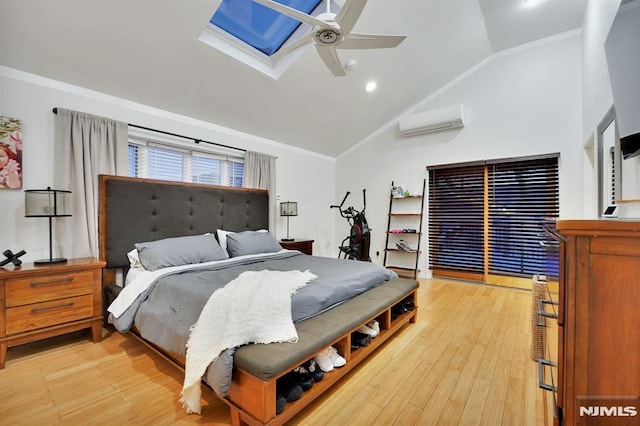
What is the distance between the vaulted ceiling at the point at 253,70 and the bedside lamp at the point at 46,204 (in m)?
1.12

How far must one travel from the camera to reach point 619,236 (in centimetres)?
74

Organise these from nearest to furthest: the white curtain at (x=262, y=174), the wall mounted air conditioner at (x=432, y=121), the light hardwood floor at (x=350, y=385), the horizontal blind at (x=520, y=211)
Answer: the light hardwood floor at (x=350, y=385), the horizontal blind at (x=520, y=211), the white curtain at (x=262, y=174), the wall mounted air conditioner at (x=432, y=121)

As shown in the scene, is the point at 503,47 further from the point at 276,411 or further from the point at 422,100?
the point at 276,411

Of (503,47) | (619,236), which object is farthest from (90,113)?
(503,47)

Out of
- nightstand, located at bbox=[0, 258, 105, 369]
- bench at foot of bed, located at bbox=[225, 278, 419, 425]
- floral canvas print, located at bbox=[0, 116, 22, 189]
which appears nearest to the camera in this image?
bench at foot of bed, located at bbox=[225, 278, 419, 425]

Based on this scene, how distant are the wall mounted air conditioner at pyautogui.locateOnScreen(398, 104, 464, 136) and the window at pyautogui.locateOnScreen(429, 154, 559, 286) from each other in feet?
2.14

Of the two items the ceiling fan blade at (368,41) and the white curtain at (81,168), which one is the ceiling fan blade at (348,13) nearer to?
the ceiling fan blade at (368,41)

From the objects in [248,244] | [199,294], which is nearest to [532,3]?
[248,244]

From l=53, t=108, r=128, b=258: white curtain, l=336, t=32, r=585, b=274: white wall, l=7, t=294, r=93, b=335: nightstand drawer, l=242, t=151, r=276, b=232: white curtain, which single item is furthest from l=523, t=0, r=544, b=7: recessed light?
l=7, t=294, r=93, b=335: nightstand drawer

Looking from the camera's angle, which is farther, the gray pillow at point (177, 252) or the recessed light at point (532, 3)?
the recessed light at point (532, 3)

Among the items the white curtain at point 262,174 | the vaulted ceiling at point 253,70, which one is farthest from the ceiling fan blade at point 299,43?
the white curtain at point 262,174

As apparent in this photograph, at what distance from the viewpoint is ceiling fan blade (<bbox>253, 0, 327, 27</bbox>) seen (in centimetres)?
173

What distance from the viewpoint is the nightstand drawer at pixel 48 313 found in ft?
6.46

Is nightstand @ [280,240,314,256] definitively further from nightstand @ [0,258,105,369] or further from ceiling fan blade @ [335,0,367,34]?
ceiling fan blade @ [335,0,367,34]
